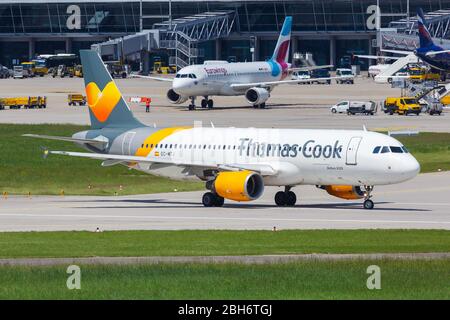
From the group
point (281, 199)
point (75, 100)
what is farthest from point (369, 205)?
point (75, 100)

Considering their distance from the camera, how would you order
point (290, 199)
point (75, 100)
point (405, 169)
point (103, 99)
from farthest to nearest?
1. point (75, 100)
2. point (103, 99)
3. point (290, 199)
4. point (405, 169)

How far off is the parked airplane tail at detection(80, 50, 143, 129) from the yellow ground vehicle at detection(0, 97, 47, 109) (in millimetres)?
71551

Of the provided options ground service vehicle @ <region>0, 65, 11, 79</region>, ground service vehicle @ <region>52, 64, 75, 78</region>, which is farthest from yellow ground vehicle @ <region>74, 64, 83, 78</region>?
ground service vehicle @ <region>0, 65, 11, 79</region>

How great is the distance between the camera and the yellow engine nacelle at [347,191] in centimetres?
5684

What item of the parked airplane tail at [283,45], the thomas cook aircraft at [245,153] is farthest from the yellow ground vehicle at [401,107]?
the thomas cook aircraft at [245,153]

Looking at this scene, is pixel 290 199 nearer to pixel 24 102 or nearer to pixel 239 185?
pixel 239 185

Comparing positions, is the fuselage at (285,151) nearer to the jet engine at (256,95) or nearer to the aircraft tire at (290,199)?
the aircraft tire at (290,199)

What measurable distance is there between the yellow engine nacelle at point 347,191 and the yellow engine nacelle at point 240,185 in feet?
10.8

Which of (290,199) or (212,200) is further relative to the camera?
(290,199)

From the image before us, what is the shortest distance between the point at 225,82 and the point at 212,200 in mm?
75077

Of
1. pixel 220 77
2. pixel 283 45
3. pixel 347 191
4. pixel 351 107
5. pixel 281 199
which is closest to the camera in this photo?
pixel 347 191

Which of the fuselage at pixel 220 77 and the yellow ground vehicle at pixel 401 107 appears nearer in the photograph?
the yellow ground vehicle at pixel 401 107

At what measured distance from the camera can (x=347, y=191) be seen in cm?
5688

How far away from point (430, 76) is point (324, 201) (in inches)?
4393
